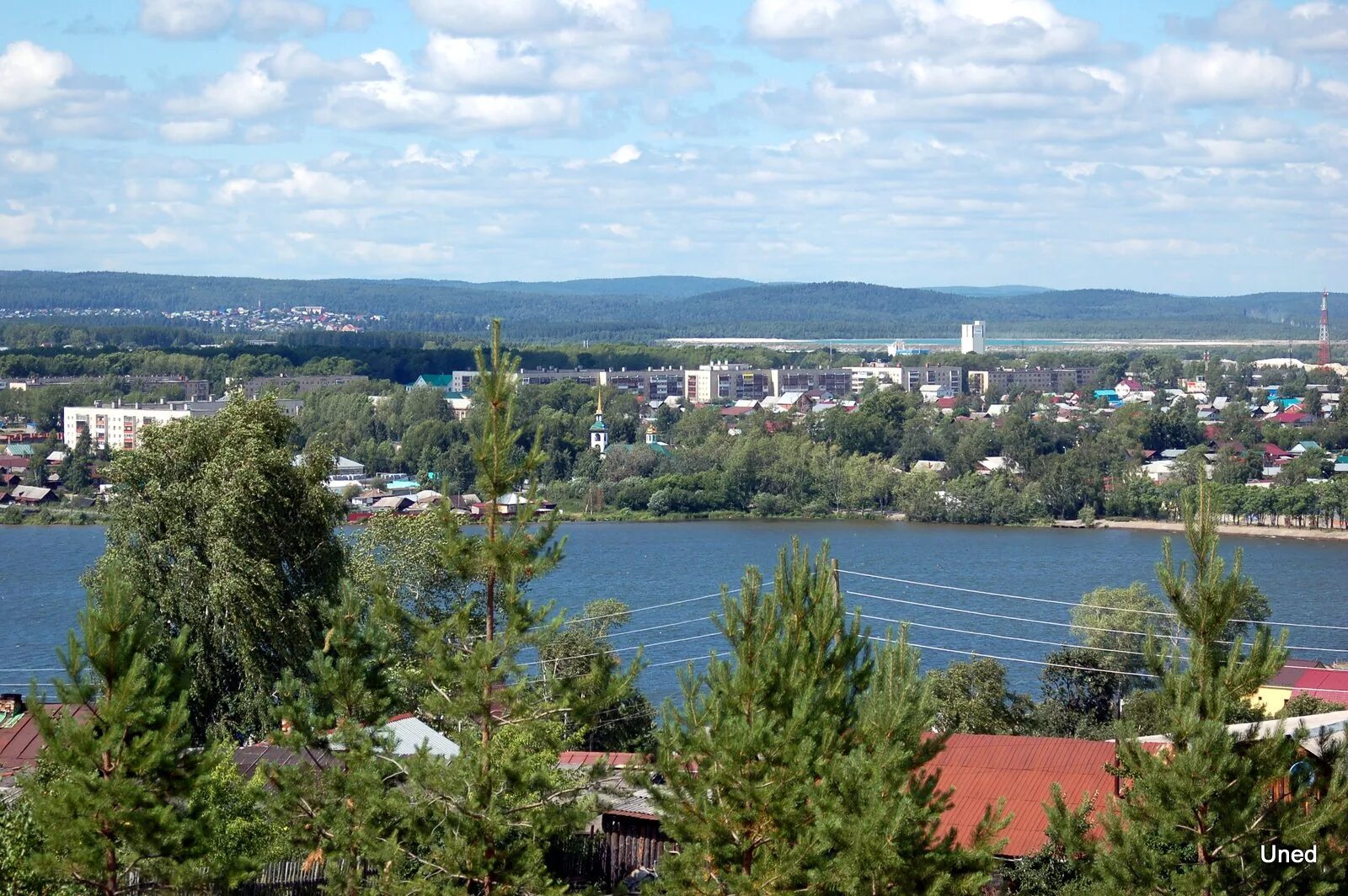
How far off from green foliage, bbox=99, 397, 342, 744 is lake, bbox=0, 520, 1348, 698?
3.24 meters

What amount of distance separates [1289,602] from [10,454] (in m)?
18.9

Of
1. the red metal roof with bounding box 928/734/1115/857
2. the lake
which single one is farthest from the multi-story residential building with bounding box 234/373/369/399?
the red metal roof with bounding box 928/734/1115/857

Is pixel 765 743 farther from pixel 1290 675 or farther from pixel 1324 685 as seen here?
pixel 1290 675

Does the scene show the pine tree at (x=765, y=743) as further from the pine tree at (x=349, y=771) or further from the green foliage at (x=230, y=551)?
the green foliage at (x=230, y=551)

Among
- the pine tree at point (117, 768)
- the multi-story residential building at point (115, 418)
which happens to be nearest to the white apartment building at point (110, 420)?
the multi-story residential building at point (115, 418)

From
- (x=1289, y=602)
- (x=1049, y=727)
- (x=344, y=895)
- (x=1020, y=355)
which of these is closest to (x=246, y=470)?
(x=344, y=895)

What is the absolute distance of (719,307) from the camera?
9325cm

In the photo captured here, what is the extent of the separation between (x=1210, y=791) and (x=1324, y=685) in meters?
4.89

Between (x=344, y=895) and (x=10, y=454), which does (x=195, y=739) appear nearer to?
(x=344, y=895)

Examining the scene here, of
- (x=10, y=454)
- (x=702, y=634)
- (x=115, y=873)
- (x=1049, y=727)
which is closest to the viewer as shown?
(x=115, y=873)

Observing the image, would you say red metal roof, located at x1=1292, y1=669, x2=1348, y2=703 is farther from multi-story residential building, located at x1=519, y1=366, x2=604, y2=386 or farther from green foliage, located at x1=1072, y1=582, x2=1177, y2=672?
multi-story residential building, located at x1=519, y1=366, x2=604, y2=386

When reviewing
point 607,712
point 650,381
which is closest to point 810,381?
point 650,381

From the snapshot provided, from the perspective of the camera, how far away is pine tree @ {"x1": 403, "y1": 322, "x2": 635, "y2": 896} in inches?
137

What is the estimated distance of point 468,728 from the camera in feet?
11.8
